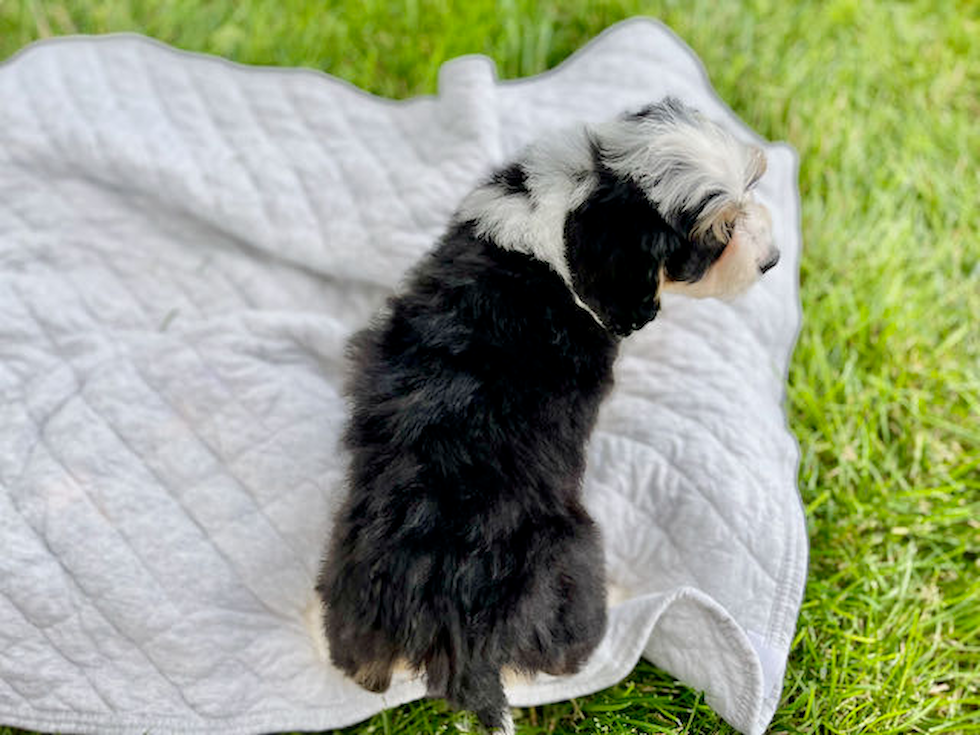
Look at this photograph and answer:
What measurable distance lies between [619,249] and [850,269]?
1.62 metres

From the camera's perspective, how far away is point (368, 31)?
13.4 feet

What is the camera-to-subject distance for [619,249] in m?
2.33

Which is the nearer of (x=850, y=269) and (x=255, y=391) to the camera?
(x=255, y=391)

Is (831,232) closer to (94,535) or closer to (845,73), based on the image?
(845,73)

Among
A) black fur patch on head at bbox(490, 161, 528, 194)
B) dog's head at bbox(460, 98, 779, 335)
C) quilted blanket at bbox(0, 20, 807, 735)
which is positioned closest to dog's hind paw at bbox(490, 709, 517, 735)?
quilted blanket at bbox(0, 20, 807, 735)

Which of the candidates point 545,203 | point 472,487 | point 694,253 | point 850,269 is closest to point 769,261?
point 694,253

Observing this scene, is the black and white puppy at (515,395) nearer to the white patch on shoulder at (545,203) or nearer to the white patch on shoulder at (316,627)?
the white patch on shoulder at (545,203)

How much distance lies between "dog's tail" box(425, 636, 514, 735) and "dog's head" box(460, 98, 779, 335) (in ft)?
2.65

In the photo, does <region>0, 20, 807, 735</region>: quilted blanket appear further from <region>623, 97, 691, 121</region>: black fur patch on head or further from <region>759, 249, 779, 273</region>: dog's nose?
<region>623, 97, 691, 121</region>: black fur patch on head

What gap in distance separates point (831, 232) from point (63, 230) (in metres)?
2.60

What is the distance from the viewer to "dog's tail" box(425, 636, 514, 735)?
7.47 ft

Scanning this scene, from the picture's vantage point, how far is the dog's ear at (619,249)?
233 cm

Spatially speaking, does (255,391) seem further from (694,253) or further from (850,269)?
(850,269)

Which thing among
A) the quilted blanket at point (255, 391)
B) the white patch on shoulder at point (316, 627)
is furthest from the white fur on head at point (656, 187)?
the white patch on shoulder at point (316, 627)
